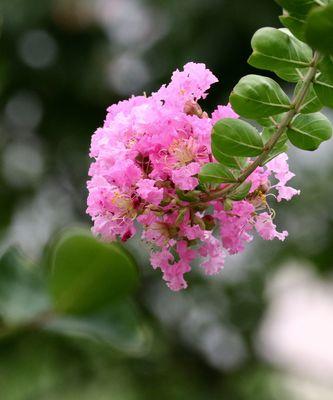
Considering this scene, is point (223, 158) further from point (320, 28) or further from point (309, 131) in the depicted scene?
point (320, 28)

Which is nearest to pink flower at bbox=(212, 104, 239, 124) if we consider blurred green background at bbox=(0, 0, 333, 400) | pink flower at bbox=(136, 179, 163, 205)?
pink flower at bbox=(136, 179, 163, 205)

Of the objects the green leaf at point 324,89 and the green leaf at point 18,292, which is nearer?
the green leaf at point 324,89

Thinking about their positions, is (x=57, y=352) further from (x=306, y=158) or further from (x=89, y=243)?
(x=89, y=243)

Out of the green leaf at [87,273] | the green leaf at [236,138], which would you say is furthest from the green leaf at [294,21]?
the green leaf at [87,273]

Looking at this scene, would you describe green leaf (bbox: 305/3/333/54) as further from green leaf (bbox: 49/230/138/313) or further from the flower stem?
green leaf (bbox: 49/230/138/313)

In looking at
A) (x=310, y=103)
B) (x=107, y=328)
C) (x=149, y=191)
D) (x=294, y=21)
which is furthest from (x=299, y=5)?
(x=107, y=328)

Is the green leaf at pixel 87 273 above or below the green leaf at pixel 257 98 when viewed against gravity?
below

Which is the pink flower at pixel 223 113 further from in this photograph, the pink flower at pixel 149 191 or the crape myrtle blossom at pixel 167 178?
the pink flower at pixel 149 191
